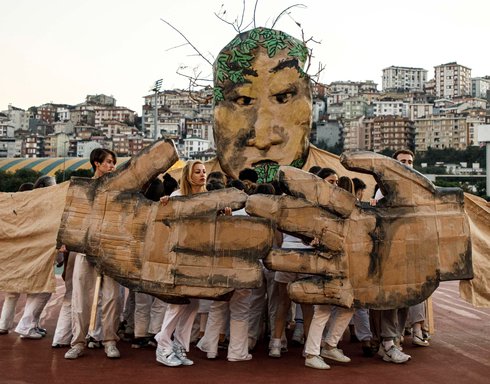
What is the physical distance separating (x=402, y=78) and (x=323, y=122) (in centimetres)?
5352

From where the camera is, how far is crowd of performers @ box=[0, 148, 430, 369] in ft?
20.8

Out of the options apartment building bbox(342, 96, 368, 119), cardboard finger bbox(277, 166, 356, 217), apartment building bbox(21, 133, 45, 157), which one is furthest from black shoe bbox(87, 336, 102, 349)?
apartment building bbox(342, 96, 368, 119)

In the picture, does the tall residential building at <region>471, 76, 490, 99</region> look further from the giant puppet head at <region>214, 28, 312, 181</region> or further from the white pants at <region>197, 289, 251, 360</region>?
the white pants at <region>197, 289, 251, 360</region>

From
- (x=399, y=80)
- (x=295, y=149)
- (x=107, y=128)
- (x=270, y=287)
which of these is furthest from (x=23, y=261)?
(x=399, y=80)

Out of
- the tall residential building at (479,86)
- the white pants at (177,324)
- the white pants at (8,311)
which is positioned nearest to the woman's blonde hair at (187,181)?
the white pants at (177,324)

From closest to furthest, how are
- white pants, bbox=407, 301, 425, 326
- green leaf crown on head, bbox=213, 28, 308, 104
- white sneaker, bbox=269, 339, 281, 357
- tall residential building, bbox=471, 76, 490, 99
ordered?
white sneaker, bbox=269, 339, 281, 357
white pants, bbox=407, 301, 425, 326
green leaf crown on head, bbox=213, 28, 308, 104
tall residential building, bbox=471, 76, 490, 99

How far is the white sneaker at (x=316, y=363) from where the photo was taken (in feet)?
20.1

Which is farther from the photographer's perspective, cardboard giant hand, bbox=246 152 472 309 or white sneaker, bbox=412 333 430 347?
white sneaker, bbox=412 333 430 347

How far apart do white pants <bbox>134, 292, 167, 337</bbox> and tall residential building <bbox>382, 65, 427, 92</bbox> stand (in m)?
151

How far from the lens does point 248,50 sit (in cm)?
912

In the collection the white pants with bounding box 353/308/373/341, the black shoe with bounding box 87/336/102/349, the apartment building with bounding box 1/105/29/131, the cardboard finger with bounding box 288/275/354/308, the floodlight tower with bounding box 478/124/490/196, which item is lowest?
the black shoe with bounding box 87/336/102/349

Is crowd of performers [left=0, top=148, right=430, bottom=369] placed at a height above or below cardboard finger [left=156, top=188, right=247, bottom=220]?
below

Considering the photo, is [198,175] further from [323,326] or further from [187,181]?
[323,326]

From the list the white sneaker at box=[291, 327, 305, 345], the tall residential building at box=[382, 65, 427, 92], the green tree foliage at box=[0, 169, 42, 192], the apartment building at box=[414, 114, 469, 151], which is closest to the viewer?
the white sneaker at box=[291, 327, 305, 345]
